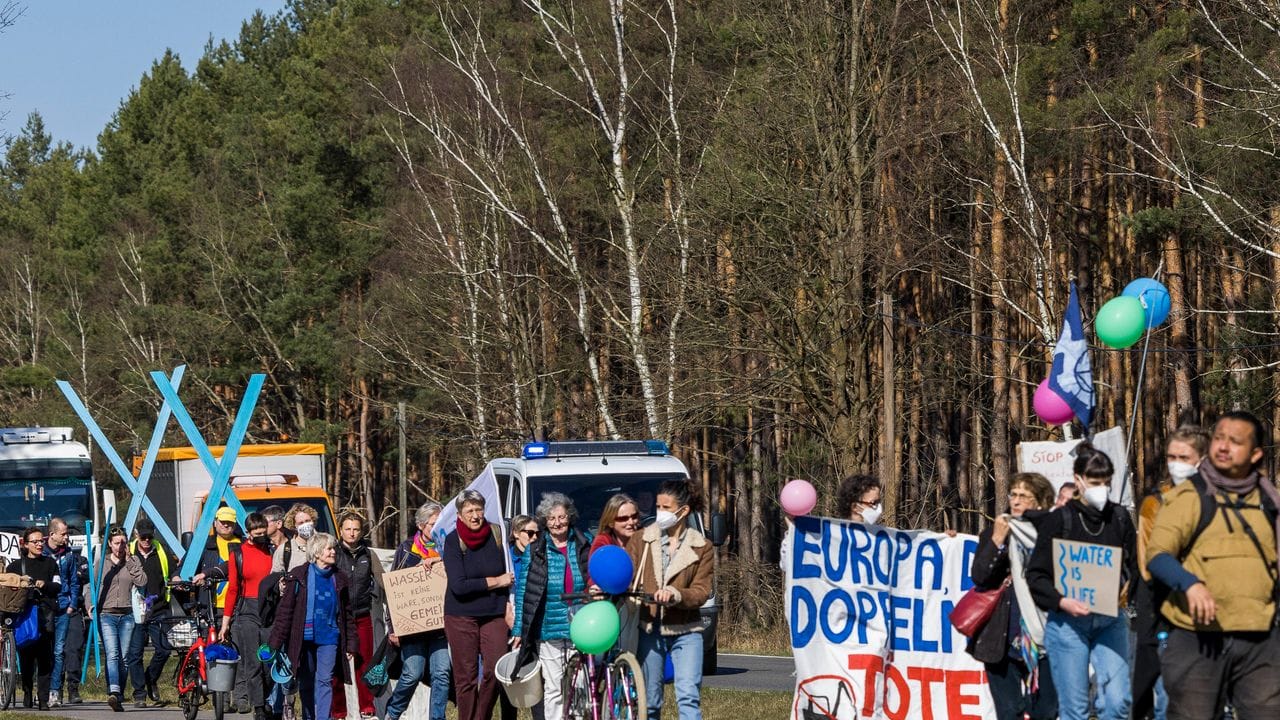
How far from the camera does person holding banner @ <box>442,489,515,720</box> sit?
41.2ft

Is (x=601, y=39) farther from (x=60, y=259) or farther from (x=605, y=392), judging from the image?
(x=60, y=259)

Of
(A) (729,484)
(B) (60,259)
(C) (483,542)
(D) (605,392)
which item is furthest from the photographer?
(B) (60,259)

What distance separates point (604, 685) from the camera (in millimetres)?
11320

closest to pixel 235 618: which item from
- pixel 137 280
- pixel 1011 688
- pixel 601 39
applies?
pixel 1011 688

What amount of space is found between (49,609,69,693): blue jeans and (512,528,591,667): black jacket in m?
9.02

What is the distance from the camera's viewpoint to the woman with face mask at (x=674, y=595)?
36.6 feet

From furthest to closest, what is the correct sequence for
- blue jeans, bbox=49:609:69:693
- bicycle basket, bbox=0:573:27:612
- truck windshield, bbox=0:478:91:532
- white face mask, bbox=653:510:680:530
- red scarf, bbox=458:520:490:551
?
truck windshield, bbox=0:478:91:532
blue jeans, bbox=49:609:69:693
bicycle basket, bbox=0:573:27:612
red scarf, bbox=458:520:490:551
white face mask, bbox=653:510:680:530

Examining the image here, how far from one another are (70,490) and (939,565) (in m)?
23.2

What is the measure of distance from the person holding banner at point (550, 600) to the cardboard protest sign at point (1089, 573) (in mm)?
3625

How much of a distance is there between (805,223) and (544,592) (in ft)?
58.2

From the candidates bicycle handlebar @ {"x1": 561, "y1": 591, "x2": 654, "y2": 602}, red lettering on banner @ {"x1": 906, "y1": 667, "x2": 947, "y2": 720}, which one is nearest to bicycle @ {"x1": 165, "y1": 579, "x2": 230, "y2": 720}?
bicycle handlebar @ {"x1": 561, "y1": 591, "x2": 654, "y2": 602}

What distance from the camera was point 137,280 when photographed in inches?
2530

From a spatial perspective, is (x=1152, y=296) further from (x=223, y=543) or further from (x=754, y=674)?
(x=754, y=674)

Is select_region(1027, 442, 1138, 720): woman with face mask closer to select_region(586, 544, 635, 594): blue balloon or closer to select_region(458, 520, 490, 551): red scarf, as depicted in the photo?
select_region(586, 544, 635, 594): blue balloon
